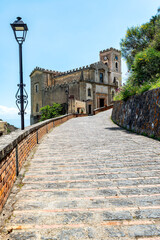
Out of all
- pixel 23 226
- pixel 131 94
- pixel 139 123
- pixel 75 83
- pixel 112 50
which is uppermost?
pixel 112 50

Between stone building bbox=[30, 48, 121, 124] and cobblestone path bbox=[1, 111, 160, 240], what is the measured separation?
27044 millimetres

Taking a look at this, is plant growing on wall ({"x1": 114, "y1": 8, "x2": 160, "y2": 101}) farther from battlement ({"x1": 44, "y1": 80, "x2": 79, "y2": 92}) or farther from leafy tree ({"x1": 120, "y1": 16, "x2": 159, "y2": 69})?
battlement ({"x1": 44, "y1": 80, "x2": 79, "y2": 92})


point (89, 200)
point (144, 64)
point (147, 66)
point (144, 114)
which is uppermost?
point (144, 64)

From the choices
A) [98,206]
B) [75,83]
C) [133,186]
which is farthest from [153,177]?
[75,83]

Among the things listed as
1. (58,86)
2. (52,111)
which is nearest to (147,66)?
(52,111)

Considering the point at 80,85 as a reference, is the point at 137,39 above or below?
above

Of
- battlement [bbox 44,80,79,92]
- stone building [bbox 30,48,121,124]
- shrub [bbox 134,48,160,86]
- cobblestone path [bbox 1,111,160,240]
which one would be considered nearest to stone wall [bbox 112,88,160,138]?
shrub [bbox 134,48,160,86]

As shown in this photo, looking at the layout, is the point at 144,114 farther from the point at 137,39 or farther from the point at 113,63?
the point at 113,63

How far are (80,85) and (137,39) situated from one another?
18.7 metres

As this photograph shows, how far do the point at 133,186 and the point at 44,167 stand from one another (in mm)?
2052

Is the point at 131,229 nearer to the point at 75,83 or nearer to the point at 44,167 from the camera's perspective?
the point at 44,167

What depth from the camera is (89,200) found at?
2.93 metres

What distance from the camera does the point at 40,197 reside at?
120 inches

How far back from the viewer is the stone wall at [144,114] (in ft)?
27.1
